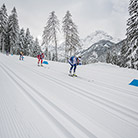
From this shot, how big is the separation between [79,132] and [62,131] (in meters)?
0.31

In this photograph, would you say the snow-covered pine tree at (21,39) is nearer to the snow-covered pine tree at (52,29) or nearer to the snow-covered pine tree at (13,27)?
the snow-covered pine tree at (13,27)

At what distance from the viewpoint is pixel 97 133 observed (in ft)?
5.39

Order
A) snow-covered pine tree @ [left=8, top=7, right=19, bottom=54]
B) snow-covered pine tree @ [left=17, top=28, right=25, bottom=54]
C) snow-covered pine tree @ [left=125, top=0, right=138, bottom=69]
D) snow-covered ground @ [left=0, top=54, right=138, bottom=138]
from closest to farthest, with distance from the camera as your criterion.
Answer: snow-covered ground @ [left=0, top=54, right=138, bottom=138] → snow-covered pine tree @ [left=125, top=0, right=138, bottom=69] → snow-covered pine tree @ [left=8, top=7, right=19, bottom=54] → snow-covered pine tree @ [left=17, top=28, right=25, bottom=54]

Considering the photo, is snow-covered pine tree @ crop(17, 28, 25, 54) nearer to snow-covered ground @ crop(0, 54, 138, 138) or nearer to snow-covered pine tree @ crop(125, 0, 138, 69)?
snow-covered pine tree @ crop(125, 0, 138, 69)

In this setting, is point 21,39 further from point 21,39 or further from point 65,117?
point 65,117

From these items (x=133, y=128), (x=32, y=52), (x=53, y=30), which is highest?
(x=53, y=30)

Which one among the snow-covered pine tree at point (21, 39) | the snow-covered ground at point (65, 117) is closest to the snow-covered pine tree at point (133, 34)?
the snow-covered ground at point (65, 117)

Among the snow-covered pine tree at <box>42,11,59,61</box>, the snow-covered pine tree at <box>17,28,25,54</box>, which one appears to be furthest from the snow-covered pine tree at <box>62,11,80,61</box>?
the snow-covered pine tree at <box>17,28,25,54</box>

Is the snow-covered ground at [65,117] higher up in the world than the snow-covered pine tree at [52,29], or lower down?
lower down

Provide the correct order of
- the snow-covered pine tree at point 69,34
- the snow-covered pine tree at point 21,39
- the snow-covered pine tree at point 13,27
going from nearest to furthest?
the snow-covered pine tree at point 69,34 → the snow-covered pine tree at point 13,27 → the snow-covered pine tree at point 21,39

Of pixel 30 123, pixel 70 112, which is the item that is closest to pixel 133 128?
pixel 70 112

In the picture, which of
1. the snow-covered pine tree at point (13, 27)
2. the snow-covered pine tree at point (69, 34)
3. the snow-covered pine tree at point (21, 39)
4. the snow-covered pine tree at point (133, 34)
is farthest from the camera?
the snow-covered pine tree at point (21, 39)

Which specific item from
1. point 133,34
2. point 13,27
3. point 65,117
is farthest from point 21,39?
point 65,117

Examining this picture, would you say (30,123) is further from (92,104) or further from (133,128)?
(133,128)
